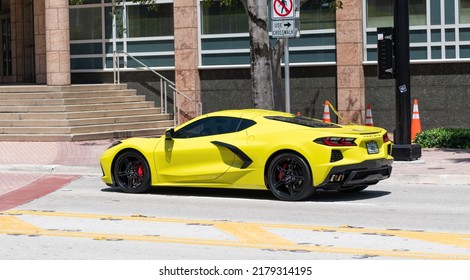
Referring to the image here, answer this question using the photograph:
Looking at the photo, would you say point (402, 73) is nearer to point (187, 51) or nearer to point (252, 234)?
point (252, 234)

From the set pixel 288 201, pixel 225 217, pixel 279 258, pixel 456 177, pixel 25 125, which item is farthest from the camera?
pixel 25 125

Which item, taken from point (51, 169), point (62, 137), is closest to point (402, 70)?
point (51, 169)

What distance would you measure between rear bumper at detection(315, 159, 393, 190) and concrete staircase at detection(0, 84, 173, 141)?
12.5m

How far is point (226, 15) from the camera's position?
29.3 meters

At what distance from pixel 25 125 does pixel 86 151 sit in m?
3.92

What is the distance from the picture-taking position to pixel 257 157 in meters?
14.8

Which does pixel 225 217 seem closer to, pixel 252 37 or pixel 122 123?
pixel 252 37

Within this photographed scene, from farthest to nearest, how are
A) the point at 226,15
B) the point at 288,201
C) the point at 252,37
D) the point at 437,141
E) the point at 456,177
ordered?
the point at 226,15 → the point at 437,141 → the point at 252,37 → the point at 456,177 → the point at 288,201

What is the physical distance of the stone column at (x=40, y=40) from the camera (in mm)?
31344

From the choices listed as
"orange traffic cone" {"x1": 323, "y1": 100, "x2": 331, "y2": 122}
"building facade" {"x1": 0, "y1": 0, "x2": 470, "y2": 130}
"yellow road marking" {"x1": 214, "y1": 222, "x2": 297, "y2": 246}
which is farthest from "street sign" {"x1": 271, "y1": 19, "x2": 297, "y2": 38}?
"orange traffic cone" {"x1": 323, "y1": 100, "x2": 331, "y2": 122}

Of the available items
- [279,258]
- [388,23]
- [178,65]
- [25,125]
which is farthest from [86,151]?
[279,258]

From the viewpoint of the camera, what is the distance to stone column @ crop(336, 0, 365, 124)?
27406 mm

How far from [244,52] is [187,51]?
66.9 inches

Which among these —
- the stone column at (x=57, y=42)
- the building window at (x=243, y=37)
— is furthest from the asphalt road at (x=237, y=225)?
the stone column at (x=57, y=42)
